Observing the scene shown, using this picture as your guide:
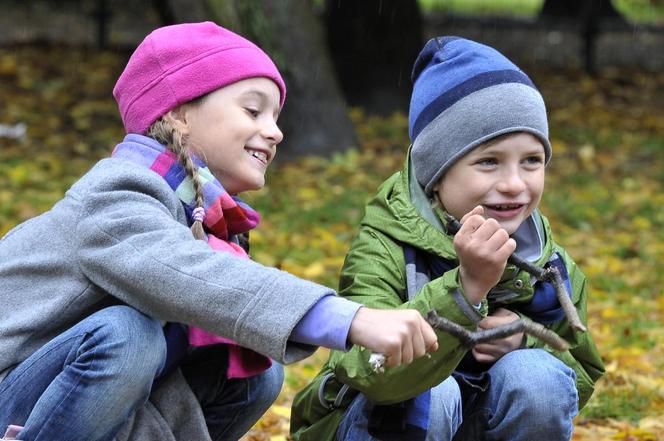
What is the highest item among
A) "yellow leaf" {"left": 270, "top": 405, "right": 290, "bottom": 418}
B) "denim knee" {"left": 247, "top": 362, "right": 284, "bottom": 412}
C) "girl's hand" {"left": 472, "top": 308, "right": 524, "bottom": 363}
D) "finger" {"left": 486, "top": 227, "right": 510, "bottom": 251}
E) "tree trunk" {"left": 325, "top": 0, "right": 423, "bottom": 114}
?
"finger" {"left": 486, "top": 227, "right": 510, "bottom": 251}

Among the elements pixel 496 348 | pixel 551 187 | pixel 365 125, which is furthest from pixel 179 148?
pixel 365 125

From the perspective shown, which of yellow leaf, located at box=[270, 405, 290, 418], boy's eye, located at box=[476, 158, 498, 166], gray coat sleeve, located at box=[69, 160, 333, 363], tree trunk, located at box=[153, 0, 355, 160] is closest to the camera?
gray coat sleeve, located at box=[69, 160, 333, 363]

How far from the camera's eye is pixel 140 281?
236cm

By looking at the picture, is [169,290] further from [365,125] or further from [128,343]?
[365,125]

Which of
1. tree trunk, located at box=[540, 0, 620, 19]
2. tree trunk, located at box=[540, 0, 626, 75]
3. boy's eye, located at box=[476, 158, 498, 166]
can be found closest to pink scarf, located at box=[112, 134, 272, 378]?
boy's eye, located at box=[476, 158, 498, 166]

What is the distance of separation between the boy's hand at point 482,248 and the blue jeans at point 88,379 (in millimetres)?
691

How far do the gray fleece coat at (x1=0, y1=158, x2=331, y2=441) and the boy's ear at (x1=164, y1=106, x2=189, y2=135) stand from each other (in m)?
0.19

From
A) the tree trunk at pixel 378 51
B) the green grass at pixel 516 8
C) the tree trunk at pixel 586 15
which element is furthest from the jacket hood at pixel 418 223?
the green grass at pixel 516 8

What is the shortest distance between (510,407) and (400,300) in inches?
14.4

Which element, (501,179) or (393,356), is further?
(501,179)

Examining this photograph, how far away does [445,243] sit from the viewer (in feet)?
9.08

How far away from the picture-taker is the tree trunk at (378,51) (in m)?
10.4

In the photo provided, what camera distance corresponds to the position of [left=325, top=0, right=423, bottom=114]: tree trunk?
34.1 ft

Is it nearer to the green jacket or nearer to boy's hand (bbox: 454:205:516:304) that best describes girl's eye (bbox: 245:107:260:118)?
the green jacket
